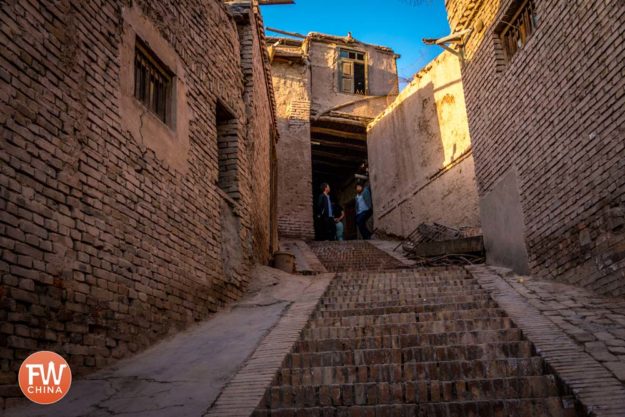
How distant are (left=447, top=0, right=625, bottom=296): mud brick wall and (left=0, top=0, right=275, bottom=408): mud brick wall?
387cm

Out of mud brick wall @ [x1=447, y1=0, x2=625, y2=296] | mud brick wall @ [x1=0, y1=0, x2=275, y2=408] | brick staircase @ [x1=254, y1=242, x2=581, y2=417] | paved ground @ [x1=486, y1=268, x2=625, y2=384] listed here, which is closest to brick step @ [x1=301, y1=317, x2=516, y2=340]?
brick staircase @ [x1=254, y1=242, x2=581, y2=417]

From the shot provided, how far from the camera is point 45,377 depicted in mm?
4082

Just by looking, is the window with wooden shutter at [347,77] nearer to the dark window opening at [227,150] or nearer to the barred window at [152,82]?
the dark window opening at [227,150]

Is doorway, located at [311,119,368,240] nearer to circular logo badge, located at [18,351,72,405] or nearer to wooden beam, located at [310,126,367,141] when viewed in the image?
wooden beam, located at [310,126,367,141]

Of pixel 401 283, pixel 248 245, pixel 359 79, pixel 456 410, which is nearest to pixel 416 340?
pixel 456 410

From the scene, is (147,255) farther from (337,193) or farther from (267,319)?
(337,193)

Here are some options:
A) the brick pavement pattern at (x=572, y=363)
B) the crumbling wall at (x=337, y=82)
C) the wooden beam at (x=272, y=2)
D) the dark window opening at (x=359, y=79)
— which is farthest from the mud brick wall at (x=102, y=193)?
the dark window opening at (x=359, y=79)

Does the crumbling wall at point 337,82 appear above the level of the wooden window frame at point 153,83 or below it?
above

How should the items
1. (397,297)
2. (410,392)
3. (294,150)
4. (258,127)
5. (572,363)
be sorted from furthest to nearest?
(294,150)
(258,127)
(397,297)
(572,363)
(410,392)

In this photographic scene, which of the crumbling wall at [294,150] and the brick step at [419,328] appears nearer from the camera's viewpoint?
the brick step at [419,328]

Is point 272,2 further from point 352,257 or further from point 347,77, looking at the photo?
point 347,77

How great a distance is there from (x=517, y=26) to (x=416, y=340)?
5105 mm

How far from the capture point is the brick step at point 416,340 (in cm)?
496

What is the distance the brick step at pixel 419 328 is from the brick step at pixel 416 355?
0.56 m
